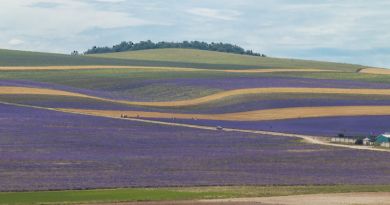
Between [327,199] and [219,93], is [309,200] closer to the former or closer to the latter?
[327,199]

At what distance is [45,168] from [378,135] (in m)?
33.3

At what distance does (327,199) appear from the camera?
4447 cm

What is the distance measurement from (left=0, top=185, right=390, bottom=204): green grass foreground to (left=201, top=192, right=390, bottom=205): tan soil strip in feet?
3.56

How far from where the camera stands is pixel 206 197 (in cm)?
4438

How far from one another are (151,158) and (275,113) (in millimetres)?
33420

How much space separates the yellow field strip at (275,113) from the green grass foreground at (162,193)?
37.6 m

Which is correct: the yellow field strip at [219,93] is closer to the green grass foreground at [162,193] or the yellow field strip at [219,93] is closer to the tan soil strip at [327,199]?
the green grass foreground at [162,193]

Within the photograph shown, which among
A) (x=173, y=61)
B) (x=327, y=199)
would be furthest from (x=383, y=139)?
(x=173, y=61)

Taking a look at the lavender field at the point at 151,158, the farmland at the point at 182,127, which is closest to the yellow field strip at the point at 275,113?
the farmland at the point at 182,127

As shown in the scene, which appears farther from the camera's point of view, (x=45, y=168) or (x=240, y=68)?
(x=240, y=68)

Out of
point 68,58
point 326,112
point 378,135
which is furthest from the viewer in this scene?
point 68,58

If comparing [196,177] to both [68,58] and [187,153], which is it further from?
[68,58]

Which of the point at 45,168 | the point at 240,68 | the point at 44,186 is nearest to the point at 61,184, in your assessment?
the point at 44,186

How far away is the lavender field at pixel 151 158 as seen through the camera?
163ft
